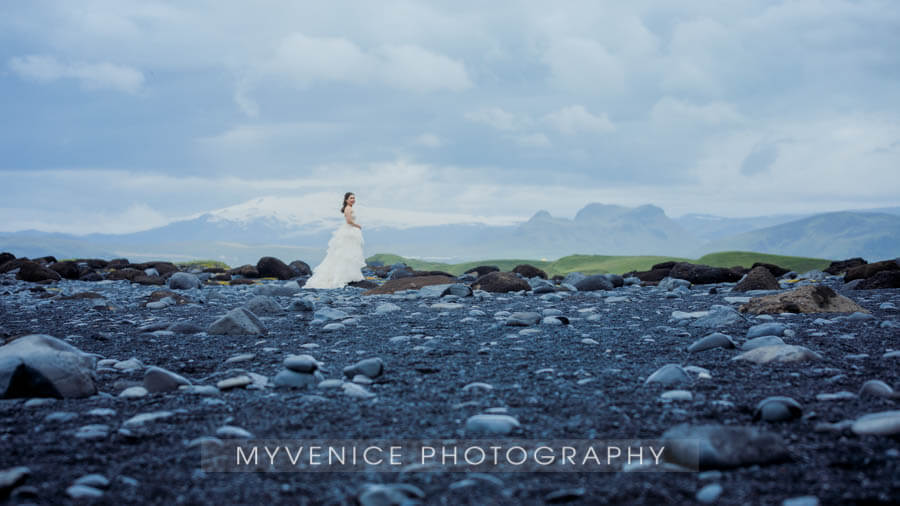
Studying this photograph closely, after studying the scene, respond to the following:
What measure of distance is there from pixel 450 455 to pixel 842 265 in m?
18.3

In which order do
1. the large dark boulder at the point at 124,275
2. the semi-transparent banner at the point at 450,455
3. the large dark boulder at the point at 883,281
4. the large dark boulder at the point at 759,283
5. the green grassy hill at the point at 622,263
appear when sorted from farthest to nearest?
the green grassy hill at the point at 622,263 → the large dark boulder at the point at 124,275 → the large dark boulder at the point at 759,283 → the large dark boulder at the point at 883,281 → the semi-transparent banner at the point at 450,455

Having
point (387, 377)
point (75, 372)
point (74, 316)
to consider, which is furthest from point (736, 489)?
point (74, 316)

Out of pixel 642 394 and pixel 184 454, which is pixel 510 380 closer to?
pixel 642 394

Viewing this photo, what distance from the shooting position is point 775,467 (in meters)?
2.07

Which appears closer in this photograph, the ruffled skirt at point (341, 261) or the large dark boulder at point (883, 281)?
the large dark boulder at point (883, 281)

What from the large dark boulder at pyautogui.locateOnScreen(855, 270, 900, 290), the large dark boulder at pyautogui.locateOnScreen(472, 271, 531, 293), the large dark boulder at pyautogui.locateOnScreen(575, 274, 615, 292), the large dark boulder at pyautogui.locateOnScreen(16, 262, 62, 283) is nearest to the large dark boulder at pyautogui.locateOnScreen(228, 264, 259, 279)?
the large dark boulder at pyautogui.locateOnScreen(16, 262, 62, 283)

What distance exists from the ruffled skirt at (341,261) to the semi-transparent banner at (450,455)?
12386 mm

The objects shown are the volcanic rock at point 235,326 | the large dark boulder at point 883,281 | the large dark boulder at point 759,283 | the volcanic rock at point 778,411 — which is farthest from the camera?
the large dark boulder at point 759,283

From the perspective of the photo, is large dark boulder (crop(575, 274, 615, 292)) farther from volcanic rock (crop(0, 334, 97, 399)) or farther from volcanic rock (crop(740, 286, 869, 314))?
volcanic rock (crop(0, 334, 97, 399))

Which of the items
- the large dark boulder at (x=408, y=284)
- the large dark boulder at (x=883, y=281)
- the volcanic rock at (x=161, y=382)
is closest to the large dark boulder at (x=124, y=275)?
the large dark boulder at (x=408, y=284)

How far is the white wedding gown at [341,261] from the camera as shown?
1483 centimetres

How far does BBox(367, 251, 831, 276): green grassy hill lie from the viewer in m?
20.3

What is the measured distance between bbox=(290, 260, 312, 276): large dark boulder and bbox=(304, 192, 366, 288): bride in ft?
20.7

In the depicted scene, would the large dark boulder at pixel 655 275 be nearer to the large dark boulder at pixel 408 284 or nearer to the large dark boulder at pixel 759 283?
the large dark boulder at pixel 759 283
